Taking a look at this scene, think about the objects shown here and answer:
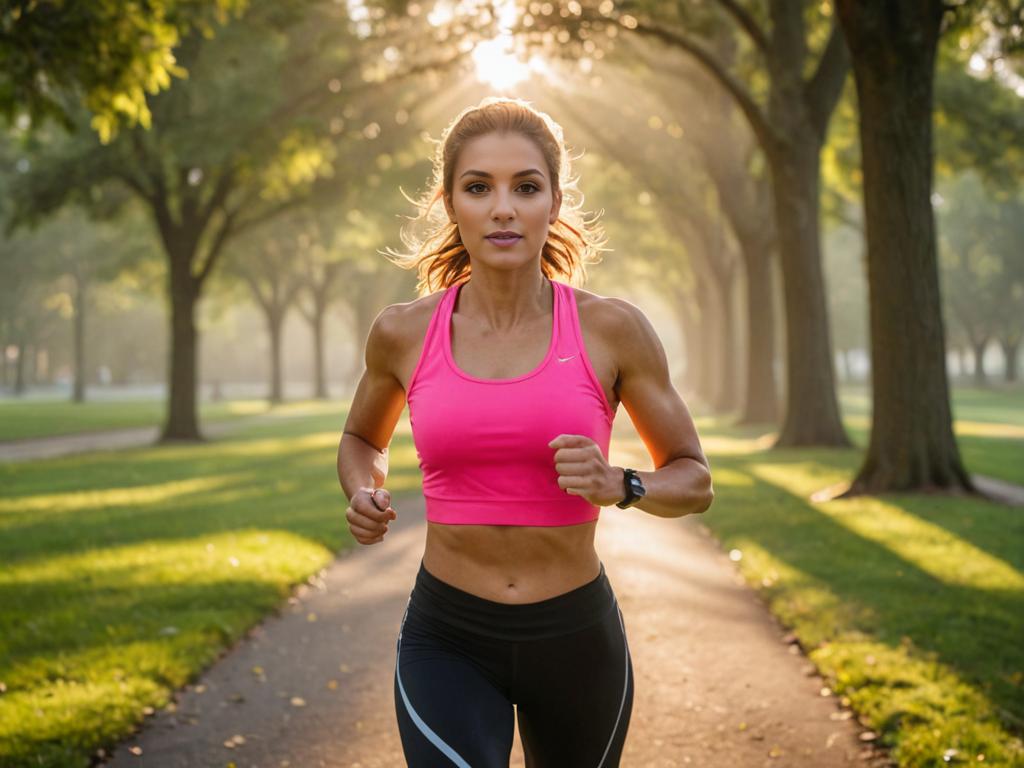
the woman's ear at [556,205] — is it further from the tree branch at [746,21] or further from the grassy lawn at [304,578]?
the tree branch at [746,21]

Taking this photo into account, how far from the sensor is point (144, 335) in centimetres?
8625

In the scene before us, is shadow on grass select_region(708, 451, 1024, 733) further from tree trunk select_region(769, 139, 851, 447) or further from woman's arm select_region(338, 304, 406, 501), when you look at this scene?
tree trunk select_region(769, 139, 851, 447)

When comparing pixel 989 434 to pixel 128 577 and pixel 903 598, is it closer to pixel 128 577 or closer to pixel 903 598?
pixel 903 598

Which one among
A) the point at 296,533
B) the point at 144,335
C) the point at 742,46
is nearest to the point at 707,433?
the point at 742,46

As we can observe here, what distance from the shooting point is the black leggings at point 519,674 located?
253cm

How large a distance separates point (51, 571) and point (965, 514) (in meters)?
8.63

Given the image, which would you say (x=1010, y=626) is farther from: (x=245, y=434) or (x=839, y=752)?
(x=245, y=434)

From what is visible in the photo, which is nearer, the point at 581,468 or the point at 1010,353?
the point at 581,468

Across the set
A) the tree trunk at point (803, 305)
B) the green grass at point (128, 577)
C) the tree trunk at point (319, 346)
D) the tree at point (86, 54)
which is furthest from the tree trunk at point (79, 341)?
the tree at point (86, 54)

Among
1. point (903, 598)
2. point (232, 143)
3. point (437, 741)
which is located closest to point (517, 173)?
point (437, 741)

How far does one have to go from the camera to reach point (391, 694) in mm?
5621

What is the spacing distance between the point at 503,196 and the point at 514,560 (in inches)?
35.2

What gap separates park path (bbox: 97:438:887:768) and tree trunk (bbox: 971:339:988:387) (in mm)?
58341

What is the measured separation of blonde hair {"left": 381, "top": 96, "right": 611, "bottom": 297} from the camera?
8.95ft
